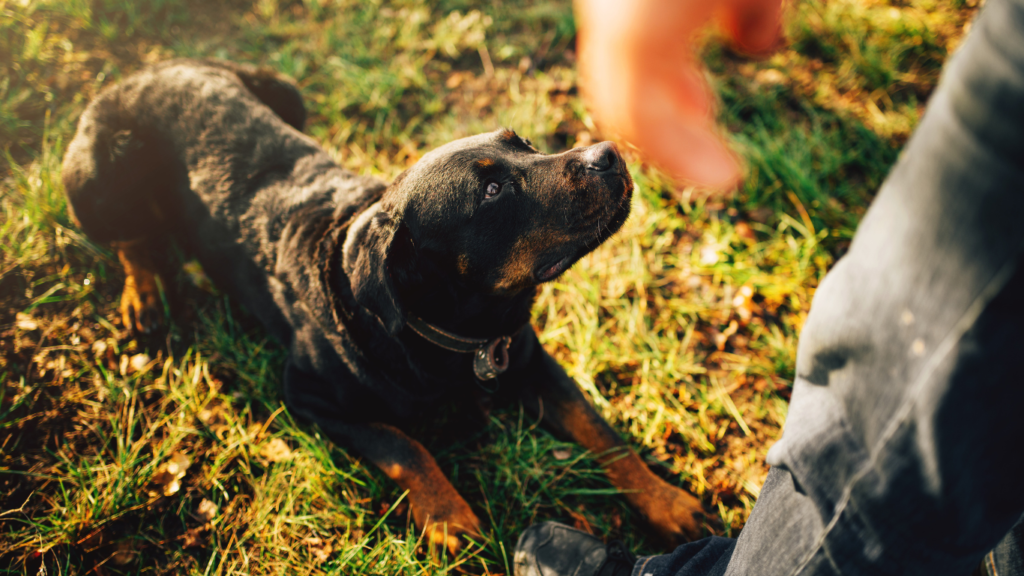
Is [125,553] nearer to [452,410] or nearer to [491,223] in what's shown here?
[452,410]

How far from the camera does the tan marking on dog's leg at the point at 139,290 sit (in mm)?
2859

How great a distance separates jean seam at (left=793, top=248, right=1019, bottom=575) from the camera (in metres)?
0.80

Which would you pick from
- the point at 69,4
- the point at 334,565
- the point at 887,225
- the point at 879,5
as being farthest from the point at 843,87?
the point at 69,4

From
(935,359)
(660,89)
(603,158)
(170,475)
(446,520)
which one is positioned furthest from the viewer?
(660,89)

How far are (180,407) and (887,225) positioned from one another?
3.06 metres

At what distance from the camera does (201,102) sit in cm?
263

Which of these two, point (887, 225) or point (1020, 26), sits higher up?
point (1020, 26)

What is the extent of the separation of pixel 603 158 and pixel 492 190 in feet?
1.55

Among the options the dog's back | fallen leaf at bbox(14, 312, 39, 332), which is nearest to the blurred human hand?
the dog's back

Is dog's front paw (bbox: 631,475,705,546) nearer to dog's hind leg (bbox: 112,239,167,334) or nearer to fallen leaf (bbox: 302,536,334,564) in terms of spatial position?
fallen leaf (bbox: 302,536,334,564)

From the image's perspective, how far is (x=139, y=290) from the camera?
2895 millimetres

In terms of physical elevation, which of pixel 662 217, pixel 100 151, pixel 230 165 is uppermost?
pixel 100 151

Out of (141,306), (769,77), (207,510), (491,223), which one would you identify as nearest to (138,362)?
(141,306)

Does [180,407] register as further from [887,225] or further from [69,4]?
[69,4]
